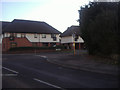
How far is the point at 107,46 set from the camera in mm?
15016

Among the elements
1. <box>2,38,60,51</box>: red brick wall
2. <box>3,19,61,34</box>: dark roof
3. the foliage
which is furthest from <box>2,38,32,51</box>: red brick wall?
the foliage

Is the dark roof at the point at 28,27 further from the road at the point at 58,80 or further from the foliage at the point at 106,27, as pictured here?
the road at the point at 58,80

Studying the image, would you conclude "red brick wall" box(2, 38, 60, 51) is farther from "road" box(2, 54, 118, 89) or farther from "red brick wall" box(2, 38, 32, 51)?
"road" box(2, 54, 118, 89)

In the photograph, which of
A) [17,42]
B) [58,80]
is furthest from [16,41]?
[58,80]

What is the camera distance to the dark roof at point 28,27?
42.9 m

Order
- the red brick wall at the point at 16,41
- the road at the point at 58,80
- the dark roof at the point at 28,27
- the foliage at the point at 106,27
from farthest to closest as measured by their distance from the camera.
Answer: the dark roof at the point at 28,27, the red brick wall at the point at 16,41, the foliage at the point at 106,27, the road at the point at 58,80

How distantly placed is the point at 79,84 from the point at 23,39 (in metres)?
37.5

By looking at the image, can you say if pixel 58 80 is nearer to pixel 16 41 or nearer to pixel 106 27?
pixel 106 27

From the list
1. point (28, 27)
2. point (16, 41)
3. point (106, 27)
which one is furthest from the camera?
point (28, 27)

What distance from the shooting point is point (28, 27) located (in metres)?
46.3

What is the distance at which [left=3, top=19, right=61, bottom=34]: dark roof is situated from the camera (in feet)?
141

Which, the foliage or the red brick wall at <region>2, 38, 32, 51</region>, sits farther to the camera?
the red brick wall at <region>2, 38, 32, 51</region>

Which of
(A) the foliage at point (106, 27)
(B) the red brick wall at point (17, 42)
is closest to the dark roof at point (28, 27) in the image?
(B) the red brick wall at point (17, 42)

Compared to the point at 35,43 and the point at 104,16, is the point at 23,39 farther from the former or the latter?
the point at 104,16
